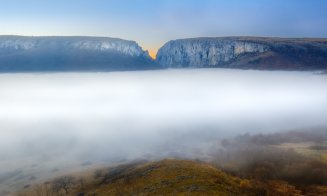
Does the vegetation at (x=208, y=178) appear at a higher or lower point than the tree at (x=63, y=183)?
higher

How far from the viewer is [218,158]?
7623 inches

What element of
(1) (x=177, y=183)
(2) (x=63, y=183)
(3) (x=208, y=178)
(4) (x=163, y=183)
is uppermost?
(3) (x=208, y=178)

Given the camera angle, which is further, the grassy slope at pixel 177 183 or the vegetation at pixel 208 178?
the vegetation at pixel 208 178

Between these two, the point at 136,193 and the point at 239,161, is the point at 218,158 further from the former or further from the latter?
the point at 136,193

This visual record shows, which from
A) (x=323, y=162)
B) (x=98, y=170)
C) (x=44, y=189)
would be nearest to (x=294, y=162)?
(x=323, y=162)

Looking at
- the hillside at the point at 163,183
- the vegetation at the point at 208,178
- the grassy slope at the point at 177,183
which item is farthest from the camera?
the vegetation at the point at 208,178

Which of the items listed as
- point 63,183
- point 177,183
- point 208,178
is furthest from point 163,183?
point 63,183

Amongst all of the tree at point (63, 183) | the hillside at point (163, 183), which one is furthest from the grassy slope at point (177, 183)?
the tree at point (63, 183)

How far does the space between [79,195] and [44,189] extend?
2227 centimetres

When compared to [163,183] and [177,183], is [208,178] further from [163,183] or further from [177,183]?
[163,183]

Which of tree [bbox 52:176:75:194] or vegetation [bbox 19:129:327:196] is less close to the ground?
vegetation [bbox 19:129:327:196]

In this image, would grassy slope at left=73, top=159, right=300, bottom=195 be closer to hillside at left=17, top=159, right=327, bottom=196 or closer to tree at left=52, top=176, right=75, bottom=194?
hillside at left=17, top=159, right=327, bottom=196

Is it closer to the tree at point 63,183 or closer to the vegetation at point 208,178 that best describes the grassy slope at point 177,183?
the vegetation at point 208,178

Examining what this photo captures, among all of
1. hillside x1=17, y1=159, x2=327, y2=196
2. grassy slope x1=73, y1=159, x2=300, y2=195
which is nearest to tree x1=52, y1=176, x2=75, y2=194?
hillside x1=17, y1=159, x2=327, y2=196
